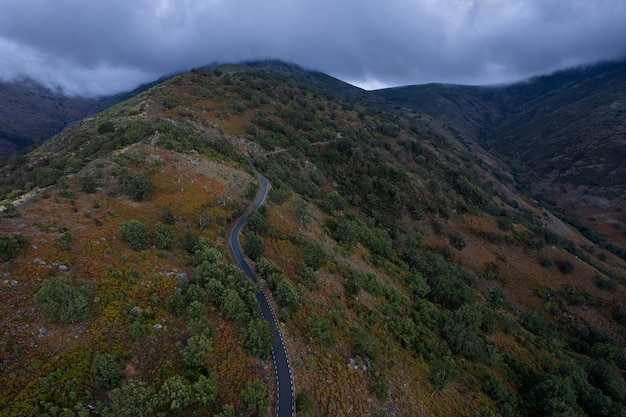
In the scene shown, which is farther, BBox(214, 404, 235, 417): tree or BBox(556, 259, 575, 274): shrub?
BBox(556, 259, 575, 274): shrub

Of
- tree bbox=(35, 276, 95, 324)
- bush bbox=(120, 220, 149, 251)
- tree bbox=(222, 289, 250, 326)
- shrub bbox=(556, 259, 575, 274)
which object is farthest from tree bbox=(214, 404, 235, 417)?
shrub bbox=(556, 259, 575, 274)

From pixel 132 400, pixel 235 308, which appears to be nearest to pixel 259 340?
pixel 235 308

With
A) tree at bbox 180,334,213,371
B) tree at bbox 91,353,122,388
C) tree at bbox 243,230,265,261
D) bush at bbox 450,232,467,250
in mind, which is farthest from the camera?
bush at bbox 450,232,467,250

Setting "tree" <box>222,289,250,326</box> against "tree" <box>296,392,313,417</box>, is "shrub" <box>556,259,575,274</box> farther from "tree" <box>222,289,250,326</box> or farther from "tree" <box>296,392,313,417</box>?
"tree" <box>222,289,250,326</box>

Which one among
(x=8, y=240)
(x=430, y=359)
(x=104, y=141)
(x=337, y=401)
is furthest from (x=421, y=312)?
(x=104, y=141)

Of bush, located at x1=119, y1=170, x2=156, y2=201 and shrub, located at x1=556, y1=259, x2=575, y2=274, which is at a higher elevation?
bush, located at x1=119, y1=170, x2=156, y2=201

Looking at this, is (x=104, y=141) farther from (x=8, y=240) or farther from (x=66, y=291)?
(x=66, y=291)
